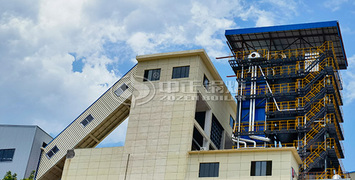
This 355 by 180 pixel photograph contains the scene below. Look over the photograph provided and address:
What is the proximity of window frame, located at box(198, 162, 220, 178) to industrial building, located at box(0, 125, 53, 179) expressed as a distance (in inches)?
1100

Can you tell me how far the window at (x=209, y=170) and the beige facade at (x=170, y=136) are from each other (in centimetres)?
49

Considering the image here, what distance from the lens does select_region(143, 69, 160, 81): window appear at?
67.5 metres

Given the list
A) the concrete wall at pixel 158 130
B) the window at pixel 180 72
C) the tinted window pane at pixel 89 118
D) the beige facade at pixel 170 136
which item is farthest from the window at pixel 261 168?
the tinted window pane at pixel 89 118

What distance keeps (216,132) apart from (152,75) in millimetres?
12553

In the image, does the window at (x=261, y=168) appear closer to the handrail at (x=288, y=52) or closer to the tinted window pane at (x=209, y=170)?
the tinted window pane at (x=209, y=170)

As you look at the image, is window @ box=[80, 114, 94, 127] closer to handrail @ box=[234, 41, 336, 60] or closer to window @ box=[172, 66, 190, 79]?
window @ box=[172, 66, 190, 79]

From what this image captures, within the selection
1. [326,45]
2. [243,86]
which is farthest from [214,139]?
[326,45]

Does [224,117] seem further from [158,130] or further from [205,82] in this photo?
[158,130]

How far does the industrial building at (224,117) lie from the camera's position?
59875 millimetres

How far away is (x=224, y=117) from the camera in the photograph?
247 ft

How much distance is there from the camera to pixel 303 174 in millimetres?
60938

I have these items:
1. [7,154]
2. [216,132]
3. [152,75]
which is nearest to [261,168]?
[216,132]

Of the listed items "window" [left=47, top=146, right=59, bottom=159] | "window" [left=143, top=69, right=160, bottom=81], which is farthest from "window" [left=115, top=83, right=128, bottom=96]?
"window" [left=47, top=146, right=59, bottom=159]

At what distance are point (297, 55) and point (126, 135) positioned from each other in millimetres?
26632
